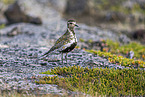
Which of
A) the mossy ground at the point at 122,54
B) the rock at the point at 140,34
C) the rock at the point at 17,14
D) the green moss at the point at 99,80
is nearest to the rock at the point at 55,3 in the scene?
the rock at the point at 17,14

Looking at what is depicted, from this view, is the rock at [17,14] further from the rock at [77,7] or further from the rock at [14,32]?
the rock at [77,7]

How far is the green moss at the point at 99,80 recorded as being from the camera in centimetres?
754

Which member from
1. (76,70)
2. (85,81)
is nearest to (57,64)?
(76,70)

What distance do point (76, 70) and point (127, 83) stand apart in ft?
7.19

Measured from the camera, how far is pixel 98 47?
1542 cm

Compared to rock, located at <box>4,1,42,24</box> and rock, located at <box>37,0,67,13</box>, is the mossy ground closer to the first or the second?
rock, located at <box>4,1,42,24</box>

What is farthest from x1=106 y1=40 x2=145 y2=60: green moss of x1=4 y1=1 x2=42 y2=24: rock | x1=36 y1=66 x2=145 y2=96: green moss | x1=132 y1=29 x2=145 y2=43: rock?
x1=4 y1=1 x2=42 y2=24: rock

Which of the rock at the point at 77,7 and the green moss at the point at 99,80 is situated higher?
the rock at the point at 77,7

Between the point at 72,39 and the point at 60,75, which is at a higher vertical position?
the point at 72,39

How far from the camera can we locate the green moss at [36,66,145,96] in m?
7.54

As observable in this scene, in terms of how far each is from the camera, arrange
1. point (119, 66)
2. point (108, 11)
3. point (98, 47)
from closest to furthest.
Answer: point (119, 66)
point (98, 47)
point (108, 11)

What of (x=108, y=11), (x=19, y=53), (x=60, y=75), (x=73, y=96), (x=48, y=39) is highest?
(x=108, y=11)

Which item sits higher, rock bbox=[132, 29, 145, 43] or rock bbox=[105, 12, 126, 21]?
rock bbox=[105, 12, 126, 21]

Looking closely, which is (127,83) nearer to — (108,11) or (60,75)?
(60,75)
